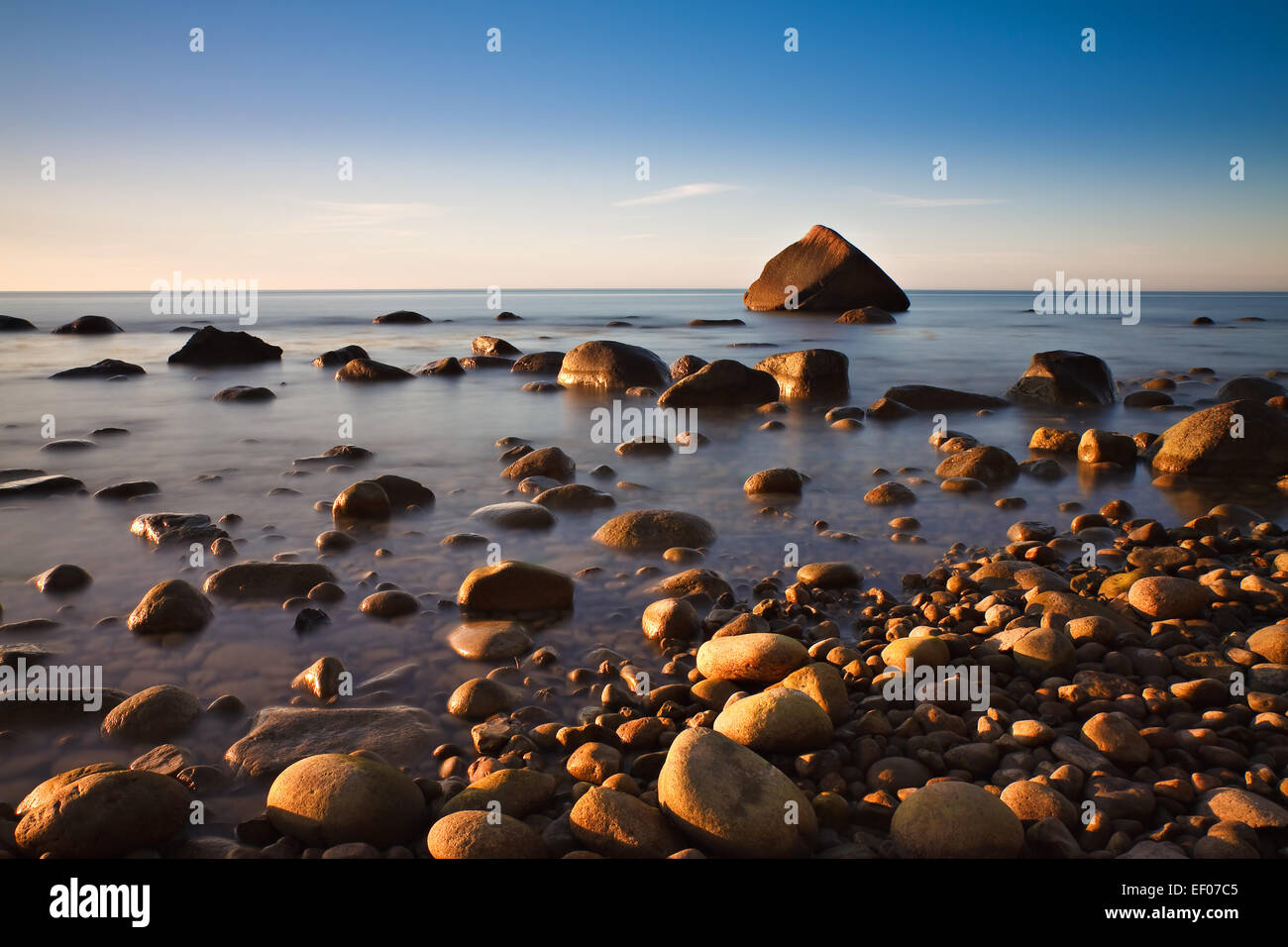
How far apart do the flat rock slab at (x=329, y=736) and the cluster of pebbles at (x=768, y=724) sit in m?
0.01

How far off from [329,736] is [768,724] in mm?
1742

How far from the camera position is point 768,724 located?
3.13 meters

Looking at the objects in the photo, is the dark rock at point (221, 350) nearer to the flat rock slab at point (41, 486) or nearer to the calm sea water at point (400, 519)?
the calm sea water at point (400, 519)

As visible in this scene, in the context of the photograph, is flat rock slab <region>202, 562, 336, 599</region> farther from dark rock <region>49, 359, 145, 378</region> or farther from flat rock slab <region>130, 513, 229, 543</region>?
dark rock <region>49, 359, 145, 378</region>

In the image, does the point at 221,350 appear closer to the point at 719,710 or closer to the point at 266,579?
the point at 266,579

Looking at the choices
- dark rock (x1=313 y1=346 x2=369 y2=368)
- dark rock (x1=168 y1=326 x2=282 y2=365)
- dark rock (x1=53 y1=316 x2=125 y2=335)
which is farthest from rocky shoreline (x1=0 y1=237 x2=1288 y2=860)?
dark rock (x1=53 y1=316 x2=125 y2=335)

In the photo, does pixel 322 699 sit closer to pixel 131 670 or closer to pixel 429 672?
pixel 429 672

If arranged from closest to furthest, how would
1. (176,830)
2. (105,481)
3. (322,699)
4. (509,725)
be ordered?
(176,830)
(509,725)
(322,699)
(105,481)

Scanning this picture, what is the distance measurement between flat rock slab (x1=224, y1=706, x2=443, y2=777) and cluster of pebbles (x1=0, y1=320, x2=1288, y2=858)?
0.01 meters

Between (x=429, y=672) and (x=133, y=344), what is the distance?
26.0 meters

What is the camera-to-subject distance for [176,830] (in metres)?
2.72
